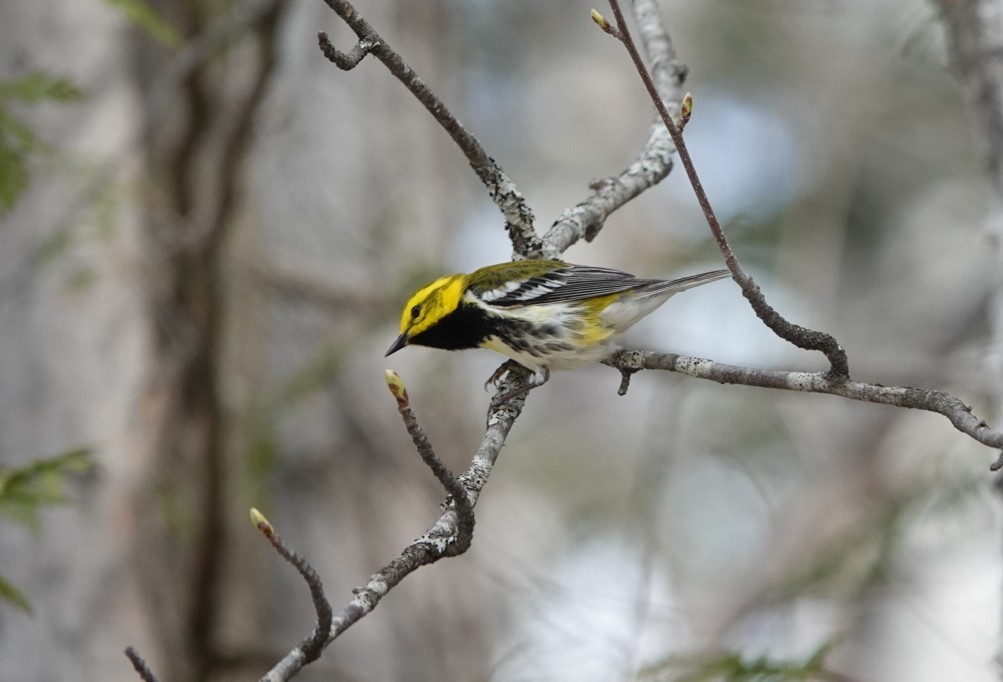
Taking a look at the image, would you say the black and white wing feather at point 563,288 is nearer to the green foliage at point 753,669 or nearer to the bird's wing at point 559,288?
the bird's wing at point 559,288

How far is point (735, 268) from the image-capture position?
1.54m

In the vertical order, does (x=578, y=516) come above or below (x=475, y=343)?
above

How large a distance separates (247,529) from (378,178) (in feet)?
6.74

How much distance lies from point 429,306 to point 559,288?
432 mm

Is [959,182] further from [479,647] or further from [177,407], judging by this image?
[177,407]

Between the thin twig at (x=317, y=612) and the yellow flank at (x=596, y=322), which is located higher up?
the yellow flank at (x=596, y=322)

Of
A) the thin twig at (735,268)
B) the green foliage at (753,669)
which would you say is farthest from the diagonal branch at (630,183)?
the green foliage at (753,669)

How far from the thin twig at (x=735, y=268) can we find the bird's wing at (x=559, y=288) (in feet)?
4.84

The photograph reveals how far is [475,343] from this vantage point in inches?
124

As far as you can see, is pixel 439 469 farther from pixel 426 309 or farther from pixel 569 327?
pixel 426 309

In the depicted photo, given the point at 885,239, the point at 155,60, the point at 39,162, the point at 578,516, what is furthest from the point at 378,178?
the point at 885,239

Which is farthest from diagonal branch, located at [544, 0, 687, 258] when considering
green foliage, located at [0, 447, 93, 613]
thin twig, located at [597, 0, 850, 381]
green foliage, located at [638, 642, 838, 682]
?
green foliage, located at [0, 447, 93, 613]

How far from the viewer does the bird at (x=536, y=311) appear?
2.95 meters

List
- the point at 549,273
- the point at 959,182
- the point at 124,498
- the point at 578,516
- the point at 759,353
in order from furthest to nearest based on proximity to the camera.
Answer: the point at 578,516
the point at 959,182
the point at 759,353
the point at 124,498
the point at 549,273
